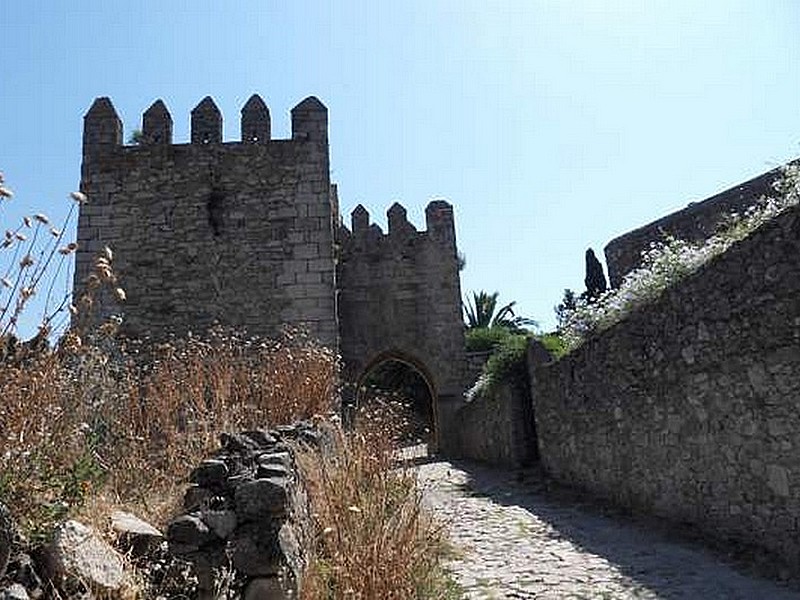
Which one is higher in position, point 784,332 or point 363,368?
point 363,368

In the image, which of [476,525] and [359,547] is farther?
[476,525]

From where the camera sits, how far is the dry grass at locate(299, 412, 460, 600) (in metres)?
2.93

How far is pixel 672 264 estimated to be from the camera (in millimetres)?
5703

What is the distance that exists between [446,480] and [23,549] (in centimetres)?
729

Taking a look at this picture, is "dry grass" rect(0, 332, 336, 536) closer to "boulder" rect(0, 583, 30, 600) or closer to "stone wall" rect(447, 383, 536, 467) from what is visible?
"boulder" rect(0, 583, 30, 600)

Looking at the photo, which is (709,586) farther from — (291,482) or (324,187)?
(324,187)

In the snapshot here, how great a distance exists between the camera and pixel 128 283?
11367 millimetres

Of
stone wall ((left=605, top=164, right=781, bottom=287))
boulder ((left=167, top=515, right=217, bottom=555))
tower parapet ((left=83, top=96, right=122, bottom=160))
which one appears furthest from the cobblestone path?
tower parapet ((left=83, top=96, right=122, bottom=160))

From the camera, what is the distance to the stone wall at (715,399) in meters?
3.73

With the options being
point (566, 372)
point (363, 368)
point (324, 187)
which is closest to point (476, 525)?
point (566, 372)

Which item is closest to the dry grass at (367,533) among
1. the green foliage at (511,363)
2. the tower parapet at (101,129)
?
the green foliage at (511,363)

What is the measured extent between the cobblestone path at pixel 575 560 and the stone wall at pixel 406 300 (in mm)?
8481

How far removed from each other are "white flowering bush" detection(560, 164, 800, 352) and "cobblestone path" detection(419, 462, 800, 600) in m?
1.81

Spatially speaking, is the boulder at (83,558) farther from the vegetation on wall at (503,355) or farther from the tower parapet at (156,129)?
the tower parapet at (156,129)
